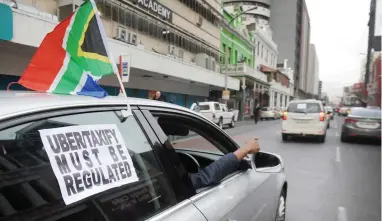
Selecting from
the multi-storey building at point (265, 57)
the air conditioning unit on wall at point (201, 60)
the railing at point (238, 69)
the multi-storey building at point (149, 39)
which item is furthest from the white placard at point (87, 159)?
the multi-storey building at point (265, 57)

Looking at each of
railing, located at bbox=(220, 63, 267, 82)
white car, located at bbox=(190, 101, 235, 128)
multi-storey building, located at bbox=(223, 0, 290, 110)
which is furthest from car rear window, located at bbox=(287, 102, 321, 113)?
multi-storey building, located at bbox=(223, 0, 290, 110)

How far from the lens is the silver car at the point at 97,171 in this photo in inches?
44.3

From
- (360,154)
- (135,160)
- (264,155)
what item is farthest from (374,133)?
(135,160)

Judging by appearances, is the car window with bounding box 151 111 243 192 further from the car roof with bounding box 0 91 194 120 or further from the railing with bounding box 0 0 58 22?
the railing with bounding box 0 0 58 22

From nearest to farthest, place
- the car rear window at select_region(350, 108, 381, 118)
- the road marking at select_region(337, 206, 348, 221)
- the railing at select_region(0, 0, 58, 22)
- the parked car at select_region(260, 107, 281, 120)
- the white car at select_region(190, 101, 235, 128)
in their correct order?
the road marking at select_region(337, 206, 348, 221) → the railing at select_region(0, 0, 58, 22) → the car rear window at select_region(350, 108, 381, 118) → the white car at select_region(190, 101, 235, 128) → the parked car at select_region(260, 107, 281, 120)

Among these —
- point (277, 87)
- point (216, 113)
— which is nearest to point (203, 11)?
point (216, 113)

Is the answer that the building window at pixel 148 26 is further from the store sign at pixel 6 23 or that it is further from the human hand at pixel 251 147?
the human hand at pixel 251 147

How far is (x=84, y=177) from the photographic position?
4.23 feet

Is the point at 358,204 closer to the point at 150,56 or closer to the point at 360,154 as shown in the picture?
the point at 360,154

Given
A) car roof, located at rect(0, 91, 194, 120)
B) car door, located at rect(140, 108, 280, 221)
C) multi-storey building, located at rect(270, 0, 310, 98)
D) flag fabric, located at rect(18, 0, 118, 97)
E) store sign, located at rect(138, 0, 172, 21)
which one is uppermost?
multi-storey building, located at rect(270, 0, 310, 98)

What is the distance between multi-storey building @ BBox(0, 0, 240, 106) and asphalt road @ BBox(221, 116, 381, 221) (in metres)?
8.83

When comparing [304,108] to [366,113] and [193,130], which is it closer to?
[366,113]

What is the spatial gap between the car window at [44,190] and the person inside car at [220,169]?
1.85 feet

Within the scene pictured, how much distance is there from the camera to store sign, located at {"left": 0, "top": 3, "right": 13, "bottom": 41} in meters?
8.71
